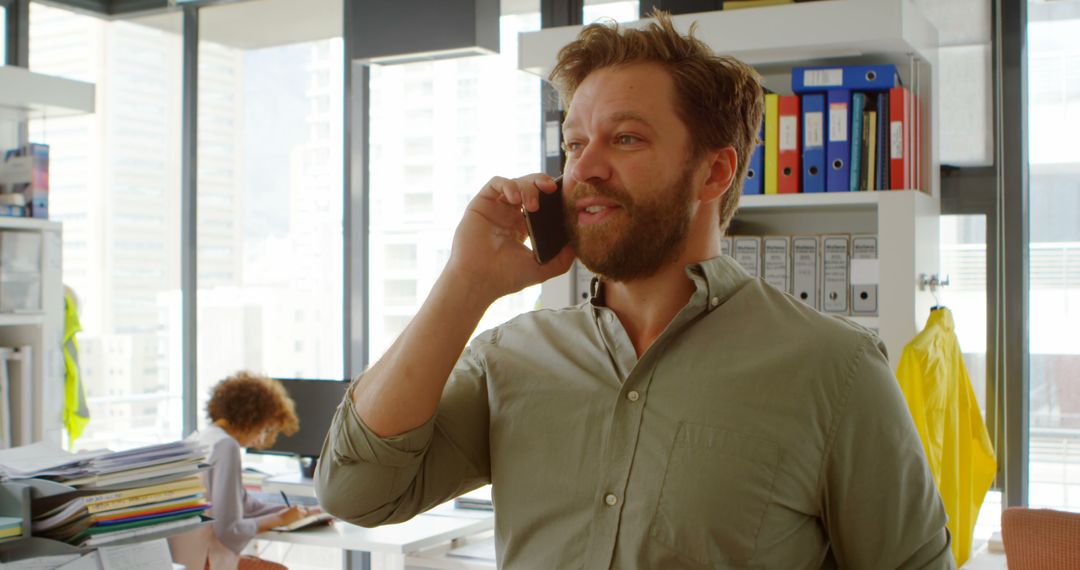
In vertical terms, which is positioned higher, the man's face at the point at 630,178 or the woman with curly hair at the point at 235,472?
the man's face at the point at 630,178

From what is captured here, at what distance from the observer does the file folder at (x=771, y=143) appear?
345 centimetres

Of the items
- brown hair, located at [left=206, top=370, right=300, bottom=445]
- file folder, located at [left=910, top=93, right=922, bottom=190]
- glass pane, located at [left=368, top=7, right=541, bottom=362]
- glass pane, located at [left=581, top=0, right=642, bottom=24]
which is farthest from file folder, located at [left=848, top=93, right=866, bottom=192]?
brown hair, located at [left=206, top=370, right=300, bottom=445]

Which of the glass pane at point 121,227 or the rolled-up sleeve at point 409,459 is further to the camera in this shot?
the glass pane at point 121,227

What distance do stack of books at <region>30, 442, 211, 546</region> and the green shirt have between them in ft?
2.98

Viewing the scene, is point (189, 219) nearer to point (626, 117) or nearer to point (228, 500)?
point (228, 500)

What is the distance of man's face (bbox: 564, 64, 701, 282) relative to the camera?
1400 millimetres

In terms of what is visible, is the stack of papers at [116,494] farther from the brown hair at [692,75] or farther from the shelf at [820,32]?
the shelf at [820,32]

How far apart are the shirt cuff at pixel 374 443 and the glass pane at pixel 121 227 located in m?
4.53

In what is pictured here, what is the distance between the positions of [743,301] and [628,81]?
1.08 feet

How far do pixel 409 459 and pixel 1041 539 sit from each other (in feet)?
7.09

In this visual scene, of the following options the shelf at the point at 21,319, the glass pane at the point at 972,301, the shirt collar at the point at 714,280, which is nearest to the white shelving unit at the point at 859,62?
the glass pane at the point at 972,301

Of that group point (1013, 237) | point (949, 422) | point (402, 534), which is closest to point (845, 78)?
point (1013, 237)

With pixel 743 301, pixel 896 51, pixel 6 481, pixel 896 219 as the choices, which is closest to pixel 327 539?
pixel 6 481

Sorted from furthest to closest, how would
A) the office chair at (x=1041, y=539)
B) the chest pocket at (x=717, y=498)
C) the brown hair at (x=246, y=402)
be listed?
1. the brown hair at (x=246, y=402)
2. the office chair at (x=1041, y=539)
3. the chest pocket at (x=717, y=498)
